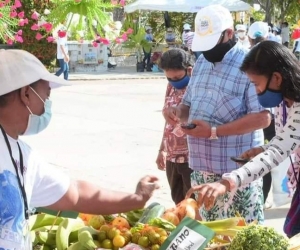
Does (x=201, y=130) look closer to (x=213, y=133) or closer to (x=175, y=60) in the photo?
(x=213, y=133)

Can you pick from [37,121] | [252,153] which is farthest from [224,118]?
[37,121]

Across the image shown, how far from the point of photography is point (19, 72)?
2506 millimetres

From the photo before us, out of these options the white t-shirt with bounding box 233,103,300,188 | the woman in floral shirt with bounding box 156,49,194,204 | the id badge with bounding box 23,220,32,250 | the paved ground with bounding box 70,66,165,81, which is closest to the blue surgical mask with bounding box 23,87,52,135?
the id badge with bounding box 23,220,32,250

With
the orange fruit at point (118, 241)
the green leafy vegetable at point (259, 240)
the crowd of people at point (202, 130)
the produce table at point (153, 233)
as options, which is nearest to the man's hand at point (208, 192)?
the crowd of people at point (202, 130)

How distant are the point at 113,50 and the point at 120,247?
2541cm

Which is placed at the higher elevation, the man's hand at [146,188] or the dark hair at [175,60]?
the dark hair at [175,60]

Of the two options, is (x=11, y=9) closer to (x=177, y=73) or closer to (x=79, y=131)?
(x=177, y=73)

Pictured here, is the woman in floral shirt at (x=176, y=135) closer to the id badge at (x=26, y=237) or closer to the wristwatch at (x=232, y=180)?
the wristwatch at (x=232, y=180)

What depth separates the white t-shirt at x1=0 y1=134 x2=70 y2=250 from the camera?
245 centimetres

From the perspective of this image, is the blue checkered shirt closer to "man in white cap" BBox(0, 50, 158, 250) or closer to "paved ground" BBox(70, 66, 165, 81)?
"man in white cap" BBox(0, 50, 158, 250)

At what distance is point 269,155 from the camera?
333 cm

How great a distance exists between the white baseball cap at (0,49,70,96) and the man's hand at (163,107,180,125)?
6.16 ft

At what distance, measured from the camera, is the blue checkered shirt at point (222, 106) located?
13.4 feet

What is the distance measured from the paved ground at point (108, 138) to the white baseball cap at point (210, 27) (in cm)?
261
